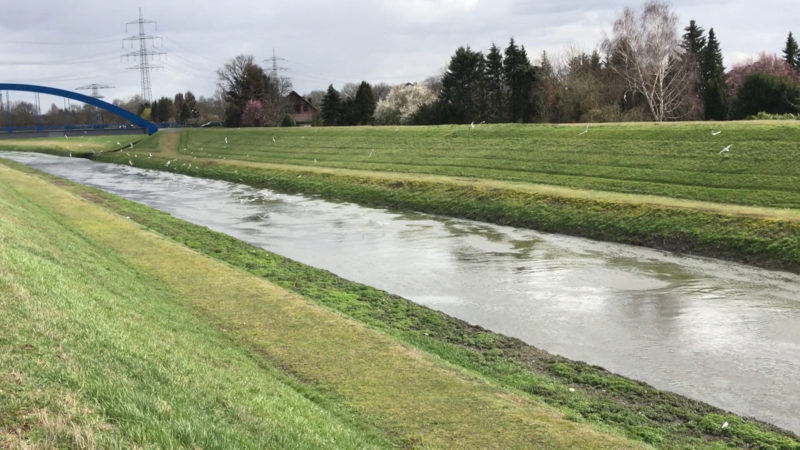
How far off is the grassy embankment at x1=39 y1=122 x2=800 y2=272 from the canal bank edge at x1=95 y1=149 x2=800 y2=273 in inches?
1.8

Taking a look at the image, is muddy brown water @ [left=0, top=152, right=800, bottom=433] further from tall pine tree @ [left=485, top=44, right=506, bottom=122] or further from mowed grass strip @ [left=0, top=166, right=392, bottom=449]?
tall pine tree @ [left=485, top=44, right=506, bottom=122]

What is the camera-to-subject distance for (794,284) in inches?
658

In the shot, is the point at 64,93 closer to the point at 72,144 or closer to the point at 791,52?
the point at 72,144

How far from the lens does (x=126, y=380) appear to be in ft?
20.8

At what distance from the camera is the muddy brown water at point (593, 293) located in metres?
11.0

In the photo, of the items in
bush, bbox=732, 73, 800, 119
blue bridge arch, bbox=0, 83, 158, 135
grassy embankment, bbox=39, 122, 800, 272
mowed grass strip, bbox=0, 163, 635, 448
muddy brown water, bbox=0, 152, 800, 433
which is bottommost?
muddy brown water, bbox=0, 152, 800, 433

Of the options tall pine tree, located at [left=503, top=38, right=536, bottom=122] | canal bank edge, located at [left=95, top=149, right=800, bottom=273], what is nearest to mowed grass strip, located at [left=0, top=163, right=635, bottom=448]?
canal bank edge, located at [left=95, top=149, right=800, bottom=273]

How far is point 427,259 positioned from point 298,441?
1438cm

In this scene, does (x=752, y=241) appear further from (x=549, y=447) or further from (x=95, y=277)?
(x=95, y=277)

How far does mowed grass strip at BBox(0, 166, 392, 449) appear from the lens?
5.10 m

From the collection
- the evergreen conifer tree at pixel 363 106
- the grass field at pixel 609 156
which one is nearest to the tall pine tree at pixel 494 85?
the grass field at pixel 609 156

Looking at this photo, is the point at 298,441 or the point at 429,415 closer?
the point at 298,441

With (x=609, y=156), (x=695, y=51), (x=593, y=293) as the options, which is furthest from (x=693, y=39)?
(x=593, y=293)

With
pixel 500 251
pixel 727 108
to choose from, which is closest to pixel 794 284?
pixel 500 251
